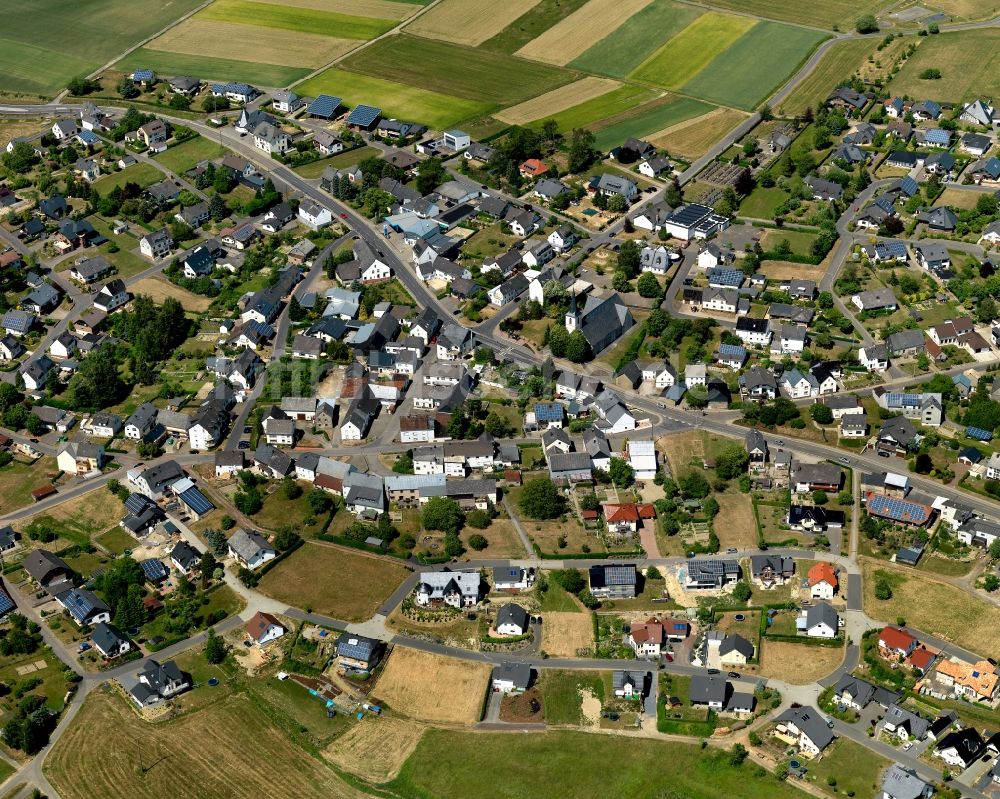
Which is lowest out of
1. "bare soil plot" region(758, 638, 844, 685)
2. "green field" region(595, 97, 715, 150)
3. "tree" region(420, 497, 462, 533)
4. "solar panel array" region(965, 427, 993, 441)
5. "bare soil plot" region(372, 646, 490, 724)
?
"bare soil plot" region(372, 646, 490, 724)

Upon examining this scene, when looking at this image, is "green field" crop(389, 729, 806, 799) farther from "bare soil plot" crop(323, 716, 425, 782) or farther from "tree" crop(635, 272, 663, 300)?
"tree" crop(635, 272, 663, 300)

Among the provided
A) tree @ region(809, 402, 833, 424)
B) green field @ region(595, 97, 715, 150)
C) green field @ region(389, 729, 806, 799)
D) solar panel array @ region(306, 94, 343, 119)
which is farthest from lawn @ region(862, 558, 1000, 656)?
solar panel array @ region(306, 94, 343, 119)

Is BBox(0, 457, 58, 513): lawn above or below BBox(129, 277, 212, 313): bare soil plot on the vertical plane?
below

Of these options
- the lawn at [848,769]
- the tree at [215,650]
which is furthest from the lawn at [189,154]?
the lawn at [848,769]

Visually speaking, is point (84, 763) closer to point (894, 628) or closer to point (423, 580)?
point (423, 580)

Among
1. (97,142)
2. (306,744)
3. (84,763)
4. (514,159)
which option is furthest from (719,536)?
(97,142)

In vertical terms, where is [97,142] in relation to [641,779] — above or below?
above

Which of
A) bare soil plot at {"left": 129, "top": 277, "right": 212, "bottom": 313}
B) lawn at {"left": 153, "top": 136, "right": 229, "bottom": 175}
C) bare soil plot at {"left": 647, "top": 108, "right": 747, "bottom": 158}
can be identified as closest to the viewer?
bare soil plot at {"left": 129, "top": 277, "right": 212, "bottom": 313}

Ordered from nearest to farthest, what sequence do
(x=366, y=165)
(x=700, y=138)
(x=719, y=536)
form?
(x=719, y=536) < (x=366, y=165) < (x=700, y=138)
